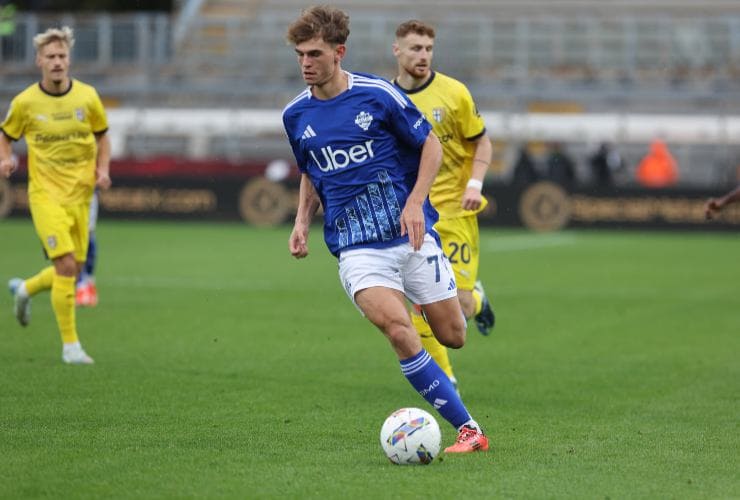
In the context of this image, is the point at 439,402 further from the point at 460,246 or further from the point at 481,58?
the point at 481,58

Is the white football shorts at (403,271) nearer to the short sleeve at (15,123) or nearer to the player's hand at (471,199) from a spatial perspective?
the player's hand at (471,199)

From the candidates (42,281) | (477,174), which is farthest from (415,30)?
(42,281)

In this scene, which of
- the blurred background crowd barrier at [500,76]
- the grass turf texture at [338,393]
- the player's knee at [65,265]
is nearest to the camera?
the grass turf texture at [338,393]

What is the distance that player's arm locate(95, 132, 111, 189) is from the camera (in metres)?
11.0

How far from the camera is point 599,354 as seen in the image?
37.8 ft

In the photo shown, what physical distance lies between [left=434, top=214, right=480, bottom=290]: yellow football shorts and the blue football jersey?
7.18 ft

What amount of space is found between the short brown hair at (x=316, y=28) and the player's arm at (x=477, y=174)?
1.95 m

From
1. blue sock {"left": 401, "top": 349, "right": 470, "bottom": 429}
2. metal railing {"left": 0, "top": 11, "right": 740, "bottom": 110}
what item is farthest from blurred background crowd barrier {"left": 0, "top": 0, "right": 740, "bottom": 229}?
blue sock {"left": 401, "top": 349, "right": 470, "bottom": 429}

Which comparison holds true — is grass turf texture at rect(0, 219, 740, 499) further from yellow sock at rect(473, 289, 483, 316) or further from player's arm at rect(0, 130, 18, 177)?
player's arm at rect(0, 130, 18, 177)

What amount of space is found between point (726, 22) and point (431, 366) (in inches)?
1319

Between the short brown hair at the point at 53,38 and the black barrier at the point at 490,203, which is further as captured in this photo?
the black barrier at the point at 490,203

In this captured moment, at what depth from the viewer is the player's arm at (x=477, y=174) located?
8.45 m

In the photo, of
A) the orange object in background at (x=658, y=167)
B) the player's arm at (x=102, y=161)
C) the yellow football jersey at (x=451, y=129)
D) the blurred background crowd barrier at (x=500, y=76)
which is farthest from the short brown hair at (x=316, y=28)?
the orange object in background at (x=658, y=167)

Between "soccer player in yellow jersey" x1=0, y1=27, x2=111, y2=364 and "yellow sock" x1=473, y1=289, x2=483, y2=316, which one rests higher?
"soccer player in yellow jersey" x1=0, y1=27, x2=111, y2=364
